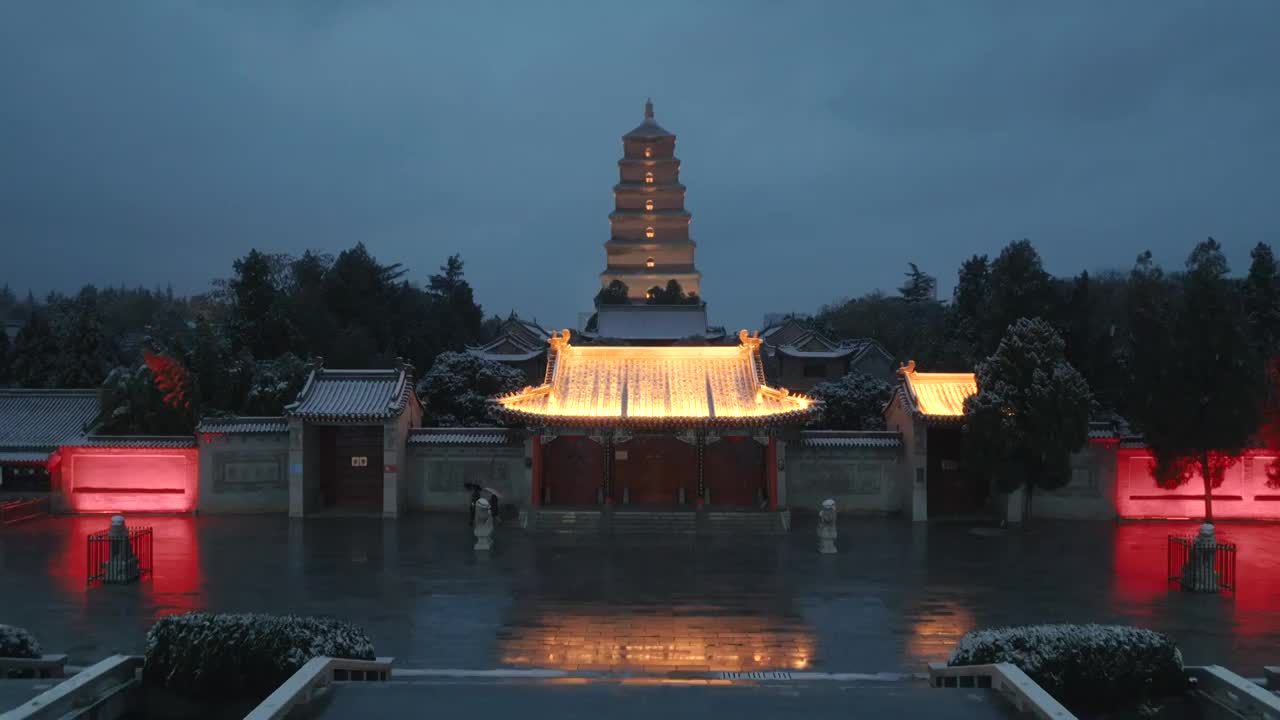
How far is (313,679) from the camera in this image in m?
8.77

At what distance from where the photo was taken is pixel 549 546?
2069 cm

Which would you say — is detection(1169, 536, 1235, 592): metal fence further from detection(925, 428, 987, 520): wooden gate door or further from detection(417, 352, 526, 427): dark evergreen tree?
detection(417, 352, 526, 427): dark evergreen tree

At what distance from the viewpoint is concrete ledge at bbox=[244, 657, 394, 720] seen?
26.2 feet

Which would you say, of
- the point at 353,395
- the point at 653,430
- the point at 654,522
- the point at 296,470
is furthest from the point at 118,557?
the point at 653,430

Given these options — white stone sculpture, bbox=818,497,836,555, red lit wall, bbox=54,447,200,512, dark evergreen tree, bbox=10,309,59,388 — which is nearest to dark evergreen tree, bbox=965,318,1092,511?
white stone sculpture, bbox=818,497,836,555

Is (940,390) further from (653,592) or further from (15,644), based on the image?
(15,644)

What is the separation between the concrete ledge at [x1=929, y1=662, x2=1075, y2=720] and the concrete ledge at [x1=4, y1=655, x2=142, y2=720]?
26.2 ft

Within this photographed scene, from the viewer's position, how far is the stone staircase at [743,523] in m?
22.4

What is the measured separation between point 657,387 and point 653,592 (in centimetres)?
875

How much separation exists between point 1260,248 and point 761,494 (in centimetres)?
2394

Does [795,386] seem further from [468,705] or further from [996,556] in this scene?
[468,705]

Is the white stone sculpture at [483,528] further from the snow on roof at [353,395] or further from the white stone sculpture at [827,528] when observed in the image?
the white stone sculpture at [827,528]

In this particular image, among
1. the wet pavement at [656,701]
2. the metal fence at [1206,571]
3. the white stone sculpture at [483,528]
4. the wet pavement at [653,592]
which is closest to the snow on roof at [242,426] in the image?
the wet pavement at [653,592]

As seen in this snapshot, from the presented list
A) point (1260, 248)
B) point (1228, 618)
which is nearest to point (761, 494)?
point (1228, 618)
